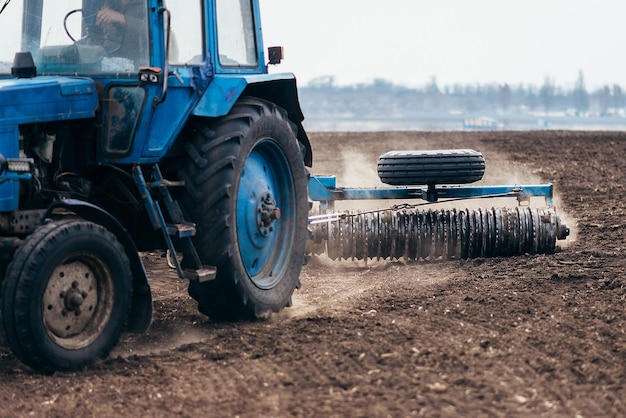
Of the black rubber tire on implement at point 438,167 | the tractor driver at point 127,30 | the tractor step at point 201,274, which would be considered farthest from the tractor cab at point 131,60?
the black rubber tire on implement at point 438,167

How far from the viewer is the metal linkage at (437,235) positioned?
8.32 metres

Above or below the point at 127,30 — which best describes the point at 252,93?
below

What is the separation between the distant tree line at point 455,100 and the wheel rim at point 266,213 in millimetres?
107195

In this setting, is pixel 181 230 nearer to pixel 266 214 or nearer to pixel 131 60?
pixel 266 214

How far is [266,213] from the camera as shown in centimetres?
625

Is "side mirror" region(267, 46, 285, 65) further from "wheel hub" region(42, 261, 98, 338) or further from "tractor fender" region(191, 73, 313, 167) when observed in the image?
"wheel hub" region(42, 261, 98, 338)

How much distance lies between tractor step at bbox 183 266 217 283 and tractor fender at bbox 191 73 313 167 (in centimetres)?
96

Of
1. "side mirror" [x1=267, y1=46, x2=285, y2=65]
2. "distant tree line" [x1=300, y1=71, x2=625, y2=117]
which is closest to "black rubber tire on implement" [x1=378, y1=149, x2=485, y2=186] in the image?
"side mirror" [x1=267, y1=46, x2=285, y2=65]

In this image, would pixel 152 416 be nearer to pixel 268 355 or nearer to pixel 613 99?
pixel 268 355

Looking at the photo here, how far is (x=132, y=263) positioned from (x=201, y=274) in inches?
17.3

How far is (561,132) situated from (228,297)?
20.8 m

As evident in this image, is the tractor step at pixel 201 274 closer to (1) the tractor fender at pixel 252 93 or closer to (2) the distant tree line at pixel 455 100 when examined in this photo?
(1) the tractor fender at pixel 252 93

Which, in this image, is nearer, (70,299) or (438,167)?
(70,299)

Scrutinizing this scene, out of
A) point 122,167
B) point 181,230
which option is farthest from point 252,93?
point 181,230
